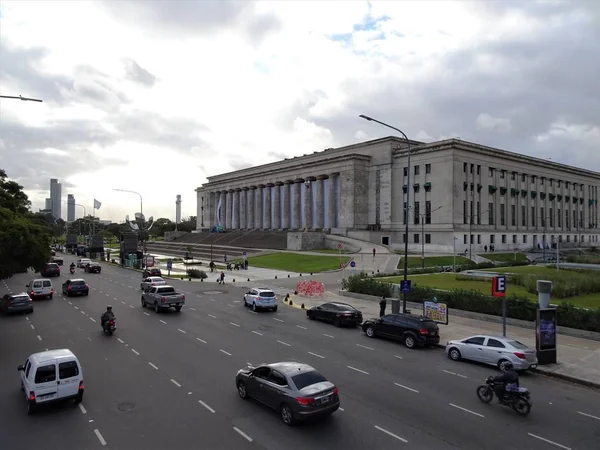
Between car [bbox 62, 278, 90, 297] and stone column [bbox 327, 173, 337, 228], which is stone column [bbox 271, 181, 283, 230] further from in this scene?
car [bbox 62, 278, 90, 297]

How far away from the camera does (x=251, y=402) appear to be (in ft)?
42.7

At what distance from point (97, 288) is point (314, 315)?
2692 cm

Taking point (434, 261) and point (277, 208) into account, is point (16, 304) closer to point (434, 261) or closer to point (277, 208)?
point (434, 261)

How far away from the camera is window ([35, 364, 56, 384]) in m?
12.3

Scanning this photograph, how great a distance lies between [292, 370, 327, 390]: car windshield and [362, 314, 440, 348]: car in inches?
402

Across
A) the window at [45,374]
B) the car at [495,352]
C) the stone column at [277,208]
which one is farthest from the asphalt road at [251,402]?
the stone column at [277,208]

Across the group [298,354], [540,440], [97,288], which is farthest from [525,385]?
[97,288]

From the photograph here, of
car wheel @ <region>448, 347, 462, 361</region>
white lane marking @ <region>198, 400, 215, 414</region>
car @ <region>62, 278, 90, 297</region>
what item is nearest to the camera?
white lane marking @ <region>198, 400, 215, 414</region>

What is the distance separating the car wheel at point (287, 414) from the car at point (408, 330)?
1091 cm

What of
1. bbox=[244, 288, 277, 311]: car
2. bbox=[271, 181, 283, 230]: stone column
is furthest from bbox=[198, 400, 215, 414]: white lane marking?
bbox=[271, 181, 283, 230]: stone column

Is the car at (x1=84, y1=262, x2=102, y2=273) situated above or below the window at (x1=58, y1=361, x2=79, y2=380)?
below

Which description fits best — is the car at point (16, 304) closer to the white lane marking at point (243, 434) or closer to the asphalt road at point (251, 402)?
the asphalt road at point (251, 402)

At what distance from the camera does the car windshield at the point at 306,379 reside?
11581 millimetres

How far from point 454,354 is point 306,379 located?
9.92m
